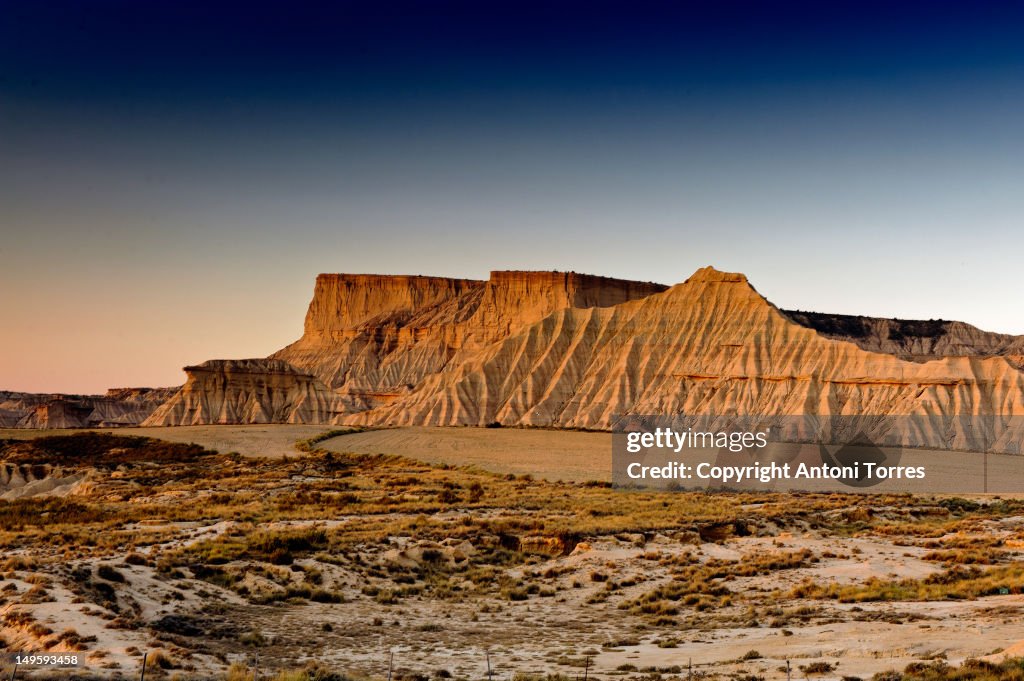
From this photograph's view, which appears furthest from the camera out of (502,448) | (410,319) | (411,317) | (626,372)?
(411,317)

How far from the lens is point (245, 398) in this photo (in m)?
121

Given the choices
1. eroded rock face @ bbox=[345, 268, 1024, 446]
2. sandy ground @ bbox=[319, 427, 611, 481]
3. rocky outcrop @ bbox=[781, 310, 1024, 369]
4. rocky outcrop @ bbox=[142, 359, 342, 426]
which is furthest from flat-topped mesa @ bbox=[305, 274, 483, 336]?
sandy ground @ bbox=[319, 427, 611, 481]

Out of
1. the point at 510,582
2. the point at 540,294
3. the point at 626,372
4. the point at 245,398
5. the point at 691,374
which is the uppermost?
the point at 540,294

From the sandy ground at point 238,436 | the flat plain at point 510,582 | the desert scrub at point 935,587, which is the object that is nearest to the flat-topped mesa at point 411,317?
the sandy ground at point 238,436

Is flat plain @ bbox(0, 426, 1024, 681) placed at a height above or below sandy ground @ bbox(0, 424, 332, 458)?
below

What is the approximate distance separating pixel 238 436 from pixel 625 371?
44.3 meters

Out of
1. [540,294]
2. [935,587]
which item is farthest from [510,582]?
[540,294]

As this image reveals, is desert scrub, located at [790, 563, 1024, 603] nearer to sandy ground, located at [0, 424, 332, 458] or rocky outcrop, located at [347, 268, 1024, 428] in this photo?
sandy ground, located at [0, 424, 332, 458]

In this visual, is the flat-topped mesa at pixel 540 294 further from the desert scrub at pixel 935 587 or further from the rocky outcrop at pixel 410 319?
the desert scrub at pixel 935 587

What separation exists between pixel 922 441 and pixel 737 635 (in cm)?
7431

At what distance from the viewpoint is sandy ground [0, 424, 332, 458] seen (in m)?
73.2

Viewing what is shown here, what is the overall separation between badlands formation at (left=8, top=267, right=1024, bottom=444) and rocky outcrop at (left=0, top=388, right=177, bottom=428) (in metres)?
0.78

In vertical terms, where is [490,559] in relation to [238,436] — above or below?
below

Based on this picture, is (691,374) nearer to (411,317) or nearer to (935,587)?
(411,317)
